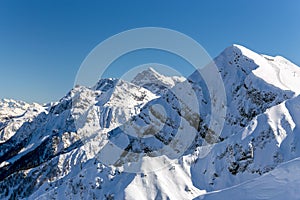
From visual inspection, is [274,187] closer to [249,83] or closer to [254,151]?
[254,151]

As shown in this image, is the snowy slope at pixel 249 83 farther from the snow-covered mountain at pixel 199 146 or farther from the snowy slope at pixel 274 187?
the snowy slope at pixel 274 187

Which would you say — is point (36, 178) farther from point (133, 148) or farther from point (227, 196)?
point (227, 196)

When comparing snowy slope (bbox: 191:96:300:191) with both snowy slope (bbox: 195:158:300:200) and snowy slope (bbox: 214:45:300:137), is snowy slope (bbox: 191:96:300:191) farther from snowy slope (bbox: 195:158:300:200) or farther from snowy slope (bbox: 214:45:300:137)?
snowy slope (bbox: 195:158:300:200)

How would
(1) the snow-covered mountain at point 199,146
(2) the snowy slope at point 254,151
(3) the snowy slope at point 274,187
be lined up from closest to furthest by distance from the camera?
(3) the snowy slope at point 274,187 < (2) the snowy slope at point 254,151 < (1) the snow-covered mountain at point 199,146

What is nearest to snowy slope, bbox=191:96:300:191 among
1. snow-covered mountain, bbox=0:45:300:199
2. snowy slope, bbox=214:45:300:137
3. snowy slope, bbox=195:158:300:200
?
snow-covered mountain, bbox=0:45:300:199

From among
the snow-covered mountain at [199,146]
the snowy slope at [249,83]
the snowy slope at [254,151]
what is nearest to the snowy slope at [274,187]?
the snow-covered mountain at [199,146]

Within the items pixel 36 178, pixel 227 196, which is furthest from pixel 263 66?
pixel 36 178

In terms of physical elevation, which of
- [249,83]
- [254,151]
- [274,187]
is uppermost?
[249,83]

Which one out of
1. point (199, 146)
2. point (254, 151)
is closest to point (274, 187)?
point (254, 151)

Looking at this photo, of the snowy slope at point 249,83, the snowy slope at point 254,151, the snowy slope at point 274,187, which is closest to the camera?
the snowy slope at point 274,187

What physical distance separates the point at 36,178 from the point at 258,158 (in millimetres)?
104265

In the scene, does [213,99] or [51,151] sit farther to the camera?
[51,151]

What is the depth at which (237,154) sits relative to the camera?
58.5 metres

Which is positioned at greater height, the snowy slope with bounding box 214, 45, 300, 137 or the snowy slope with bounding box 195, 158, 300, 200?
the snowy slope with bounding box 214, 45, 300, 137
